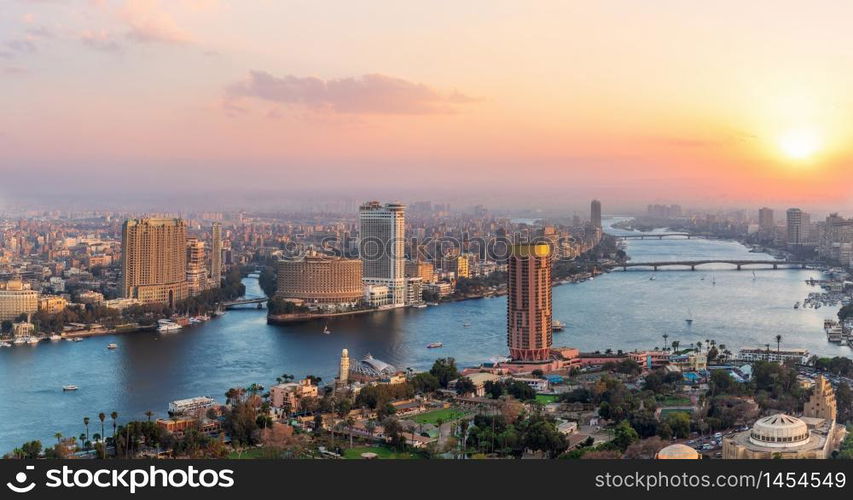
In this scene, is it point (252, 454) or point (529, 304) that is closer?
point (252, 454)

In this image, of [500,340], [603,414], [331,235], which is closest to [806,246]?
[331,235]

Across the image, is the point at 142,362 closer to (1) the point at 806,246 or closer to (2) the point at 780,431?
(2) the point at 780,431

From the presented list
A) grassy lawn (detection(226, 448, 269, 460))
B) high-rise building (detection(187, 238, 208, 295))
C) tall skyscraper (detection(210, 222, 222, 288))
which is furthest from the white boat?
grassy lawn (detection(226, 448, 269, 460))

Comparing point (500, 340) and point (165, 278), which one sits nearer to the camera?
point (500, 340)

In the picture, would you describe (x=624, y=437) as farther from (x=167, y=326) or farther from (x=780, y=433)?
(x=167, y=326)

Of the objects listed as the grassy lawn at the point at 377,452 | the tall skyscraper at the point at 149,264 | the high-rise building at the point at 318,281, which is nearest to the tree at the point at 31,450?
the grassy lawn at the point at 377,452

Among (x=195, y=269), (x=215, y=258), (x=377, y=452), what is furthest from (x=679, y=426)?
(x=215, y=258)

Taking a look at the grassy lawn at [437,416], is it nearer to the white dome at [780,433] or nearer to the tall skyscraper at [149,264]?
the white dome at [780,433]
